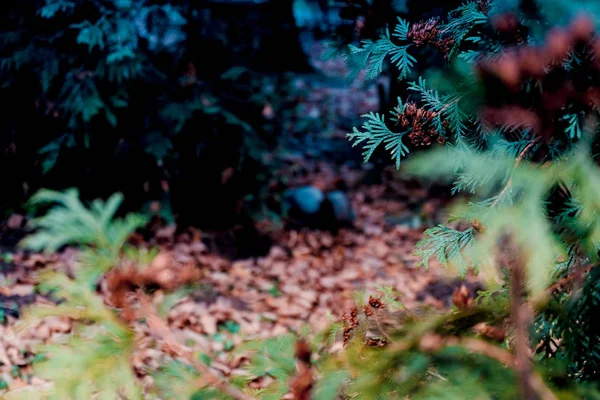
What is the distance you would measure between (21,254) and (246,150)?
1.62 meters

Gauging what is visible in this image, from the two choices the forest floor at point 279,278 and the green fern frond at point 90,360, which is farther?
the forest floor at point 279,278

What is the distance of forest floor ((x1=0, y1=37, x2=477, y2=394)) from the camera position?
2.83 meters

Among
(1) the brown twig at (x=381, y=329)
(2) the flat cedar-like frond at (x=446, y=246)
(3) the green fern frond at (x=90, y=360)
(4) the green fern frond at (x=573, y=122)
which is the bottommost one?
Result: (1) the brown twig at (x=381, y=329)

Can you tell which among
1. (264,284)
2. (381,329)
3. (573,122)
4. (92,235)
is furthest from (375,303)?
(264,284)

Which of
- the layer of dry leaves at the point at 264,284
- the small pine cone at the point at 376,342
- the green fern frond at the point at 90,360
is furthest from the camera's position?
the layer of dry leaves at the point at 264,284

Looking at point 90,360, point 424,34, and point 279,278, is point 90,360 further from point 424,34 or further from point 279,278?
point 279,278

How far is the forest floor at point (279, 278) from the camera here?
9.30 ft

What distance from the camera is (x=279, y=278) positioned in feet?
12.1

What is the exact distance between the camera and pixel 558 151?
1.36 meters

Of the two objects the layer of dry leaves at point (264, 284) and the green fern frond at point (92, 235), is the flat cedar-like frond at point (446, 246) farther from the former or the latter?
the layer of dry leaves at point (264, 284)

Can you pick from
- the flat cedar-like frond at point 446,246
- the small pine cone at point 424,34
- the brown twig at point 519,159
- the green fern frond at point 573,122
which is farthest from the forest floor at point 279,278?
the green fern frond at point 573,122

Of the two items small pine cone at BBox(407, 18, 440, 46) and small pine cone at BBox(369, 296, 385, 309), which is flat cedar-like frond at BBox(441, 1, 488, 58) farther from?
small pine cone at BBox(369, 296, 385, 309)

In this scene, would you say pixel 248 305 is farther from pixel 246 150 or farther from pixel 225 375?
pixel 246 150

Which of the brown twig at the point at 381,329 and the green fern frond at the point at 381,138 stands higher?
the green fern frond at the point at 381,138
